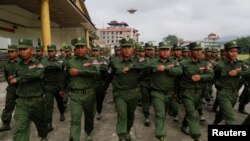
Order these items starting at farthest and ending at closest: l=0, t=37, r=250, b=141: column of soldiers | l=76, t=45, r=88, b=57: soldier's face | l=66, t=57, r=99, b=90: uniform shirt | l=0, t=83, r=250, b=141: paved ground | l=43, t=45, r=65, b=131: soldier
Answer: l=43, t=45, r=65, b=131: soldier
l=0, t=83, r=250, b=141: paved ground
l=76, t=45, r=88, b=57: soldier's face
l=66, t=57, r=99, b=90: uniform shirt
l=0, t=37, r=250, b=141: column of soldiers

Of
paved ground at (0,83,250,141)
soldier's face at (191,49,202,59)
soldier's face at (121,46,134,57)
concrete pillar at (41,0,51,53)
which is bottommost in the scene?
paved ground at (0,83,250,141)

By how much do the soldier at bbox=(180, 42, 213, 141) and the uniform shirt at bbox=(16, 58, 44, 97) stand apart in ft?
9.76

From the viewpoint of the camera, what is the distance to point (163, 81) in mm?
5621

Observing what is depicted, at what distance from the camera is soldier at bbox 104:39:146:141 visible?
5.49 m

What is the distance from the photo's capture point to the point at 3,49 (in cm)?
1558

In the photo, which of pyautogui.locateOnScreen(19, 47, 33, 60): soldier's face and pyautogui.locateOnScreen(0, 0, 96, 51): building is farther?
pyautogui.locateOnScreen(0, 0, 96, 51): building

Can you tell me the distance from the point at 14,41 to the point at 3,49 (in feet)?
21.1

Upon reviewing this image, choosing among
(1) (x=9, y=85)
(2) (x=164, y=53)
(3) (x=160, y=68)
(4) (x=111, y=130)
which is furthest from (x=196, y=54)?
(1) (x=9, y=85)

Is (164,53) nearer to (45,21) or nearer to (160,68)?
(160,68)

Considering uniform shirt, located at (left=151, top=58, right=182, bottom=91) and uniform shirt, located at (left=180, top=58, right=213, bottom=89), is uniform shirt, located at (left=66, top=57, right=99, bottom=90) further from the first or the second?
uniform shirt, located at (left=180, top=58, right=213, bottom=89)

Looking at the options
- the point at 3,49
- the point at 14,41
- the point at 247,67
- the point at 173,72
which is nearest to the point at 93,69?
the point at 173,72

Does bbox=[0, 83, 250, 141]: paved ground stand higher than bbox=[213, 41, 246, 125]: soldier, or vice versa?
bbox=[213, 41, 246, 125]: soldier

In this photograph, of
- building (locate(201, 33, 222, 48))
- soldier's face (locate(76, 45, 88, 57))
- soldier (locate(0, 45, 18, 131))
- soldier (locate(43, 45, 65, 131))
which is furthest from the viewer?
building (locate(201, 33, 222, 48))

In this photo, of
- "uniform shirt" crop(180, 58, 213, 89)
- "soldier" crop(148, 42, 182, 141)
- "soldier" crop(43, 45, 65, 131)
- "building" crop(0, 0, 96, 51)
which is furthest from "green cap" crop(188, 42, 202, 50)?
"building" crop(0, 0, 96, 51)
